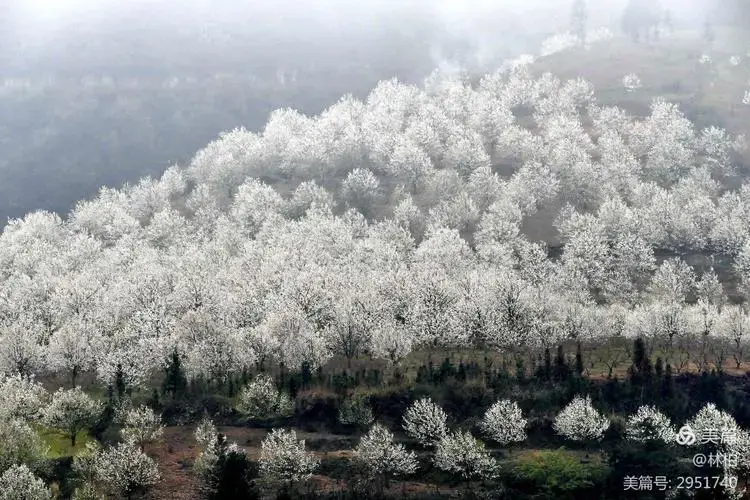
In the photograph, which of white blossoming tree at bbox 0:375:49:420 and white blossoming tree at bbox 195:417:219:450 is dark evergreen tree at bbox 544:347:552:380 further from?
white blossoming tree at bbox 0:375:49:420

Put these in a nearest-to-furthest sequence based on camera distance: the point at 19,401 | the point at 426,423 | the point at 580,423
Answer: the point at 580,423 → the point at 426,423 → the point at 19,401

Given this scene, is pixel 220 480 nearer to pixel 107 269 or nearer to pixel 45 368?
pixel 45 368

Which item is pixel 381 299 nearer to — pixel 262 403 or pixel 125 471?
pixel 262 403

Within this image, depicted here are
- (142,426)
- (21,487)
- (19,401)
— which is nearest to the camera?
(21,487)

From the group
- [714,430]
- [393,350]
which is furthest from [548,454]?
[393,350]

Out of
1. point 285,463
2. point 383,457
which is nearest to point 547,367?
point 383,457

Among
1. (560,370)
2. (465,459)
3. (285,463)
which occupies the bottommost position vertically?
(285,463)

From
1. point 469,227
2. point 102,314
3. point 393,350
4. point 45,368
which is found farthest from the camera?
point 469,227

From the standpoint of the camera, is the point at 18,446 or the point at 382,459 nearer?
the point at 18,446
